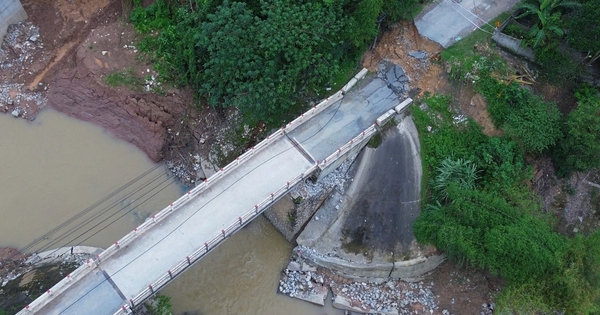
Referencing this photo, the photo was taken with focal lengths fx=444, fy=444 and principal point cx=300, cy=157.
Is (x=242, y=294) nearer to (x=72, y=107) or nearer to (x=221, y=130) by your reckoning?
(x=221, y=130)

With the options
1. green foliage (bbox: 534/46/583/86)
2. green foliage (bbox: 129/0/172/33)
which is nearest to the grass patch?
green foliage (bbox: 129/0/172/33)

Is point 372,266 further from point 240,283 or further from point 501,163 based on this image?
point 501,163

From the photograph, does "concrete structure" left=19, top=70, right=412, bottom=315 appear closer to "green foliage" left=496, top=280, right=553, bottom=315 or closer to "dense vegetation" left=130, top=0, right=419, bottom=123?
"dense vegetation" left=130, top=0, right=419, bottom=123

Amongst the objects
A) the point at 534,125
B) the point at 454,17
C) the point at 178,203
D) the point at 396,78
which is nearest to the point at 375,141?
the point at 396,78

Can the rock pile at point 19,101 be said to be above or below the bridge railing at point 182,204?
above

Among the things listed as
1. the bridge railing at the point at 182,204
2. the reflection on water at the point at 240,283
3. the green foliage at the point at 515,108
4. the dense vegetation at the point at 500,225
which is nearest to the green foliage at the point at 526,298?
the dense vegetation at the point at 500,225

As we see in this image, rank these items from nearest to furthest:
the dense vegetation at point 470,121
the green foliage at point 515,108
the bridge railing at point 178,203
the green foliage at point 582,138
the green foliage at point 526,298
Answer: the bridge railing at point 178,203 < the dense vegetation at point 470,121 < the green foliage at point 526,298 < the green foliage at point 582,138 < the green foliage at point 515,108

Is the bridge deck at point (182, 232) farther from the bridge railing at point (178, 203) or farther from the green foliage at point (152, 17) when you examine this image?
the green foliage at point (152, 17)
